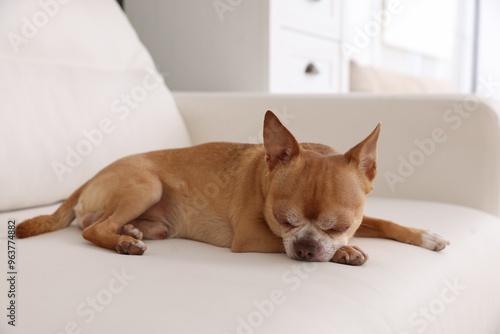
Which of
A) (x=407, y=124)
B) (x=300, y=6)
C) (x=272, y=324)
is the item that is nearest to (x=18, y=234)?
(x=272, y=324)

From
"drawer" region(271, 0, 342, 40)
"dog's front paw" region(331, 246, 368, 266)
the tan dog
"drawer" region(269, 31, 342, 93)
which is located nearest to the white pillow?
"drawer" region(269, 31, 342, 93)

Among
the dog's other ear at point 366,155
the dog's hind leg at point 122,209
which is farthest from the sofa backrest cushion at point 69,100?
the dog's other ear at point 366,155

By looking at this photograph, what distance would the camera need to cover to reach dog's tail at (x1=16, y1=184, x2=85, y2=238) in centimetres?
135

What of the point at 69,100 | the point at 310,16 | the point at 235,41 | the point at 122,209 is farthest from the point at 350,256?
the point at 310,16

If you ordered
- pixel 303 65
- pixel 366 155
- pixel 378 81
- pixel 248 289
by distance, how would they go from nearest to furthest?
pixel 248 289 → pixel 366 155 → pixel 303 65 → pixel 378 81

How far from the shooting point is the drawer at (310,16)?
8.80ft

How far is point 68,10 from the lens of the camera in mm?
2023

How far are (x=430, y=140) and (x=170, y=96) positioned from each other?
0.95m

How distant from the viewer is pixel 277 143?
4.43ft

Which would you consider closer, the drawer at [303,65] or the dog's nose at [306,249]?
the dog's nose at [306,249]

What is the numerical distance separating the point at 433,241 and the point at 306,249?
Answer: 12.9 inches

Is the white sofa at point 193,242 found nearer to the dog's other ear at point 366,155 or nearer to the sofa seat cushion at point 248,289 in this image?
the sofa seat cushion at point 248,289

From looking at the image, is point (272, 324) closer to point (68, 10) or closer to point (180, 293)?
point (180, 293)

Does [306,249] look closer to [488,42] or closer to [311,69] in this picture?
[311,69]
